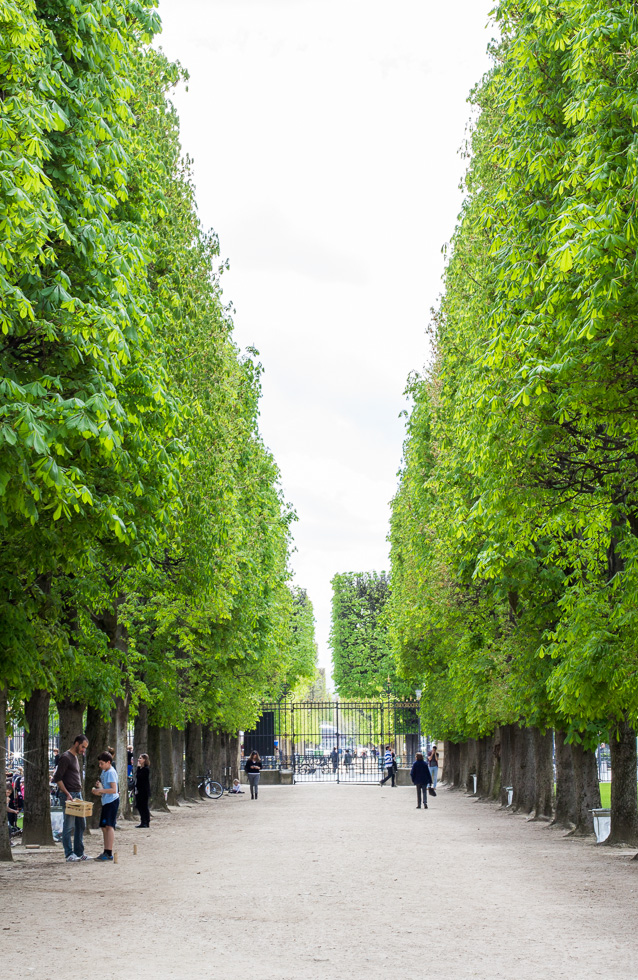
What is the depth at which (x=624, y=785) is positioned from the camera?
19.8m

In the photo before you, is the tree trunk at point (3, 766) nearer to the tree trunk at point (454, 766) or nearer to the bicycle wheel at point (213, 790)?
the bicycle wheel at point (213, 790)

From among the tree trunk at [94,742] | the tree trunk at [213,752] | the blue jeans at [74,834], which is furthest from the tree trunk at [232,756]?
the blue jeans at [74,834]

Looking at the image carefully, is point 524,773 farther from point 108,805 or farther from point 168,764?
point 108,805

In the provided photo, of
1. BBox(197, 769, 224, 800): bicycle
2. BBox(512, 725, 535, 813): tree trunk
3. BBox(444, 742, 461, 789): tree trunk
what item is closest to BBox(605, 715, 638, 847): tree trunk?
BBox(512, 725, 535, 813): tree trunk

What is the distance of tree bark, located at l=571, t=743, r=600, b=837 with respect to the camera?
23.3 m

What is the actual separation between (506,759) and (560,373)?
1060 inches

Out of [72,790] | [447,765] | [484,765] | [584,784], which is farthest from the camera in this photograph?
[447,765]

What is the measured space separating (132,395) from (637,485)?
19.2 ft

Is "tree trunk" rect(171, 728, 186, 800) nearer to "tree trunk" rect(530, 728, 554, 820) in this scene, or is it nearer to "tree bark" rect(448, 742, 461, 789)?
"tree trunk" rect(530, 728, 554, 820)

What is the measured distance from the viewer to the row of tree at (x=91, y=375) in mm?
11023

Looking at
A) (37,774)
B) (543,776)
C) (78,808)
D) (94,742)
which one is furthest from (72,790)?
(543,776)

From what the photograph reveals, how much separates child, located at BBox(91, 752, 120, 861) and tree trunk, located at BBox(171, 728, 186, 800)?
17882 millimetres

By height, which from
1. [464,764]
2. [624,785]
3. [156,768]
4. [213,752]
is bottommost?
[464,764]

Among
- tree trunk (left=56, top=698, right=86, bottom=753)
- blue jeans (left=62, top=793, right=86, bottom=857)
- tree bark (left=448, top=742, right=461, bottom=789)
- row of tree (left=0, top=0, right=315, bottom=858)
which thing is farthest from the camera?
tree bark (left=448, top=742, right=461, bottom=789)
